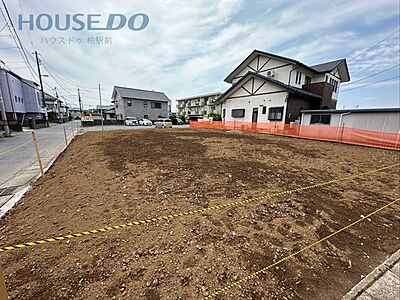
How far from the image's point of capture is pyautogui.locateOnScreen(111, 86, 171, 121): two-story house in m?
34.6

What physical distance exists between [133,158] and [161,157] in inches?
38.1

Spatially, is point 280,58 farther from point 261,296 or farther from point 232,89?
point 261,296

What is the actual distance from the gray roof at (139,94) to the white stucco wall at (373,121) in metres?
32.7

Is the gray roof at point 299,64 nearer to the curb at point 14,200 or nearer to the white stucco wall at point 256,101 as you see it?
the white stucco wall at point 256,101

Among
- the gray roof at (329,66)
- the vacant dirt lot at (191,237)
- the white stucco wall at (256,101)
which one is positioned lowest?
the vacant dirt lot at (191,237)

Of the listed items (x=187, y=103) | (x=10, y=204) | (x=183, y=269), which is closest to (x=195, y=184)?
(x=183, y=269)

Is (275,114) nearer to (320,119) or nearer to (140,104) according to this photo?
(320,119)

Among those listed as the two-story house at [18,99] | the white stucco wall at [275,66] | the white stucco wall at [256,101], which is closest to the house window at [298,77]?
the white stucco wall at [275,66]

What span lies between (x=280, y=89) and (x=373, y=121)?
22.6 ft

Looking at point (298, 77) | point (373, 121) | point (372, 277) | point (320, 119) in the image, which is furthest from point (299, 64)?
point (372, 277)

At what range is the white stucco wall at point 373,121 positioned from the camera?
1008cm

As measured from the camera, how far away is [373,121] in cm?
1092

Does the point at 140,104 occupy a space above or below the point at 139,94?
below

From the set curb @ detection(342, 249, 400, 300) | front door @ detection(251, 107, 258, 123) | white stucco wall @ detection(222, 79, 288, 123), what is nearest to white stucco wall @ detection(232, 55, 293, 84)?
white stucco wall @ detection(222, 79, 288, 123)
